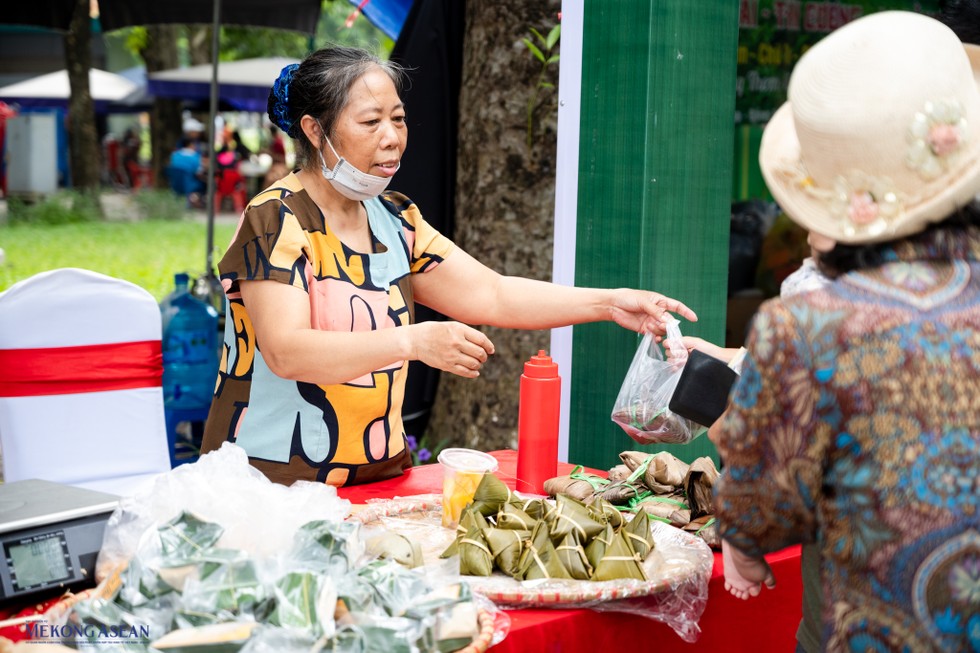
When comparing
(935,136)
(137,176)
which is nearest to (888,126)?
(935,136)

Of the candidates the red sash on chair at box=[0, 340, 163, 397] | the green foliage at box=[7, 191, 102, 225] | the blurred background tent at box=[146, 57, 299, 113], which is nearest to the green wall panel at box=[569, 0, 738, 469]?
the red sash on chair at box=[0, 340, 163, 397]

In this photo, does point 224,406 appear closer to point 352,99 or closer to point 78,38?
point 352,99

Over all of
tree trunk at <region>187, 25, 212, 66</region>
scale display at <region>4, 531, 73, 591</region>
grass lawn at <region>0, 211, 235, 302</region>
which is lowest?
grass lawn at <region>0, 211, 235, 302</region>

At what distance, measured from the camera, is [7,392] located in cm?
266

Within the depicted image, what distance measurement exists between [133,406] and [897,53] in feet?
7.79

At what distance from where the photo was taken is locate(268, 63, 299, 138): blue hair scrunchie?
2379 mm

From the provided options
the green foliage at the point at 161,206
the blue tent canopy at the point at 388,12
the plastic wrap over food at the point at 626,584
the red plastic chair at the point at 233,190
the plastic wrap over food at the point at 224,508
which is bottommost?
the green foliage at the point at 161,206

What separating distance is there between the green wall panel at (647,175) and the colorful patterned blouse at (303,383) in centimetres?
69

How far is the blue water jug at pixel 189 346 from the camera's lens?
4941 millimetres

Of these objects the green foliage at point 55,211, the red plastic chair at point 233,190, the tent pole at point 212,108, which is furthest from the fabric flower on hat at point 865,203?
the red plastic chair at point 233,190

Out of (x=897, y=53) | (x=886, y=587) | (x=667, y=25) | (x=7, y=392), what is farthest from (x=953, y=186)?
(x=7, y=392)

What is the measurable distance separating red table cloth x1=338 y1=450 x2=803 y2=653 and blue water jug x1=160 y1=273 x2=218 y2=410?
3033 mm

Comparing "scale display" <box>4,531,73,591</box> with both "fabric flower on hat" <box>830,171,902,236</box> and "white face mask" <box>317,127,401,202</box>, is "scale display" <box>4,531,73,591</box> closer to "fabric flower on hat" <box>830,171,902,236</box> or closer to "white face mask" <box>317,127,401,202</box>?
"white face mask" <box>317,127,401,202</box>

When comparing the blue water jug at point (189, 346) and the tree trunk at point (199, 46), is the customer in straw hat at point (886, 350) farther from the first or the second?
the tree trunk at point (199, 46)
